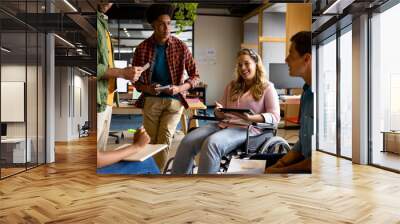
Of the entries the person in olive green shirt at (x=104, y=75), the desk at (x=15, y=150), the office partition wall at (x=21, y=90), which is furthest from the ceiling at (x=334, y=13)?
the desk at (x=15, y=150)

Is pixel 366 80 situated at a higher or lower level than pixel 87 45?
lower

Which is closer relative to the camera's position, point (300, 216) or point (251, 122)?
point (300, 216)

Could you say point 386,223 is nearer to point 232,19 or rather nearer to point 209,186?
point 209,186

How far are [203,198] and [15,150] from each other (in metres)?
3.64

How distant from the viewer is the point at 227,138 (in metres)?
4.53

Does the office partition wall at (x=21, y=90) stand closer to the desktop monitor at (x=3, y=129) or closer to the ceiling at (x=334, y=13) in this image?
the desktop monitor at (x=3, y=129)

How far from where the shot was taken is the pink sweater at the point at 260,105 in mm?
4609

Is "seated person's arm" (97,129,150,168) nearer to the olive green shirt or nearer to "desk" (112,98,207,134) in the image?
"desk" (112,98,207,134)

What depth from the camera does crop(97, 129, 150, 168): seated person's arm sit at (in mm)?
4562

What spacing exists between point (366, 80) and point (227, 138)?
112 inches

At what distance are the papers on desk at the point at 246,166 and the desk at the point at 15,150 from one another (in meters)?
3.08

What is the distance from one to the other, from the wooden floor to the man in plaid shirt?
55cm

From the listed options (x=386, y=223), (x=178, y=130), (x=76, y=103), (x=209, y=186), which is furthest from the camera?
(x=76, y=103)

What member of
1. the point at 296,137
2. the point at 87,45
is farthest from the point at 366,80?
the point at 87,45
